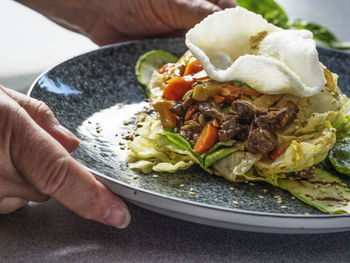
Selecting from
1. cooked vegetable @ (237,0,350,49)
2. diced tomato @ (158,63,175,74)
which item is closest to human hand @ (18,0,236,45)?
cooked vegetable @ (237,0,350,49)

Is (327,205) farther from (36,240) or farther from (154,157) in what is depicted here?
(36,240)

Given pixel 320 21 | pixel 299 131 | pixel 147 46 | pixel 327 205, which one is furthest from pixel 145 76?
pixel 320 21

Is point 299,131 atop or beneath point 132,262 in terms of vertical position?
atop

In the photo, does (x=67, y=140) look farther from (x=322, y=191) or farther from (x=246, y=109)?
(x=322, y=191)

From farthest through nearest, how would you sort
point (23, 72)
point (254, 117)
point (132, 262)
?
point (23, 72)
point (254, 117)
point (132, 262)

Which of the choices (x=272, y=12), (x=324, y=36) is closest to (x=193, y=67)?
(x=272, y=12)

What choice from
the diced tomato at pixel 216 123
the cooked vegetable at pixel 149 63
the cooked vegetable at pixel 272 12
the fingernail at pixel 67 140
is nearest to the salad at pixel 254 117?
the diced tomato at pixel 216 123
